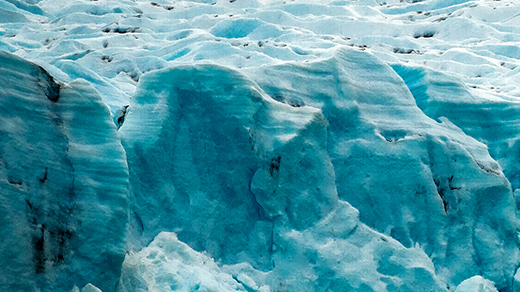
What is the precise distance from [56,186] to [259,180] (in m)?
1.13

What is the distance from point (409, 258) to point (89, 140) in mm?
1950

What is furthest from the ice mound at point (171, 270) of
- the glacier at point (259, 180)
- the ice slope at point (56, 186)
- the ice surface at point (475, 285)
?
the ice surface at point (475, 285)

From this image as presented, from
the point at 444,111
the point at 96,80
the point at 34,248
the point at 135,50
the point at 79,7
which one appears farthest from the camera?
the point at 79,7

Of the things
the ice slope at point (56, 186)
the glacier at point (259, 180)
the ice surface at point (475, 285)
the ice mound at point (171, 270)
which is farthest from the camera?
the ice surface at point (475, 285)

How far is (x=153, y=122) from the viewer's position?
276 centimetres

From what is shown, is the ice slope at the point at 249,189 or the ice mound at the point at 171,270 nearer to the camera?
the ice mound at the point at 171,270

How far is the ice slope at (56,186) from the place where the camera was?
6.36 ft

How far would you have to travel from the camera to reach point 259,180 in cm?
275

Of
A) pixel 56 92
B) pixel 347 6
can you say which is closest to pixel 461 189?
pixel 56 92

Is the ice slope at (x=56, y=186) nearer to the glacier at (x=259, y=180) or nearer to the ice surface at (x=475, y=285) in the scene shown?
the glacier at (x=259, y=180)

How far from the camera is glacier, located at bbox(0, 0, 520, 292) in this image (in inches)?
82.0

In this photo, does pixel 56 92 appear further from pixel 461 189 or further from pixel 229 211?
pixel 461 189

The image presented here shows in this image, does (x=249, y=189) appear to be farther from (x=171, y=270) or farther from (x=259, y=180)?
(x=171, y=270)

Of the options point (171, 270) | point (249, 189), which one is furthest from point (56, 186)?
point (249, 189)
